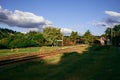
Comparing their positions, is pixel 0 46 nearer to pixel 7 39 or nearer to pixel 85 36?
pixel 7 39

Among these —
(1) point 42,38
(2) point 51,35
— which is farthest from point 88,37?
(1) point 42,38

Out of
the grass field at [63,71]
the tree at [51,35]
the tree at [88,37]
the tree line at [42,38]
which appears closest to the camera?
the grass field at [63,71]

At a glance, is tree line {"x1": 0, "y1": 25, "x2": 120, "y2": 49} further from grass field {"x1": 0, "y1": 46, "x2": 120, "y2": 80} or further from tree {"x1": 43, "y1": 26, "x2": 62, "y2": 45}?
grass field {"x1": 0, "y1": 46, "x2": 120, "y2": 80}

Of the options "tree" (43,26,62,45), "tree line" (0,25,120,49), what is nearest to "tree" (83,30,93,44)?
"tree line" (0,25,120,49)

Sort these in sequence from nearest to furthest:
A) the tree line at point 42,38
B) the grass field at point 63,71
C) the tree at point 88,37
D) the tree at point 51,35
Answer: the grass field at point 63,71, the tree line at point 42,38, the tree at point 51,35, the tree at point 88,37

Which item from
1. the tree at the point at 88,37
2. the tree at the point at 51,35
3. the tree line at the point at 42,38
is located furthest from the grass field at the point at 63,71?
the tree at the point at 88,37

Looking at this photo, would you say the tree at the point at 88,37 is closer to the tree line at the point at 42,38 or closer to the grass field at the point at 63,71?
the tree line at the point at 42,38

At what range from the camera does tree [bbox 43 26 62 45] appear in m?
91.1

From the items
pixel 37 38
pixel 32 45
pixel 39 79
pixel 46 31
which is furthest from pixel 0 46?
pixel 39 79

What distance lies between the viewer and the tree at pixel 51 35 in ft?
299

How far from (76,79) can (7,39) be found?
49655 millimetres

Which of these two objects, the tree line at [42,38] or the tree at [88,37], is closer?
the tree line at [42,38]

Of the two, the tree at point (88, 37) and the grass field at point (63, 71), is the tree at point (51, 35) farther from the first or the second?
the grass field at point (63, 71)

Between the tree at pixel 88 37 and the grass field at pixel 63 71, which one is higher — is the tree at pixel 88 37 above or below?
above
